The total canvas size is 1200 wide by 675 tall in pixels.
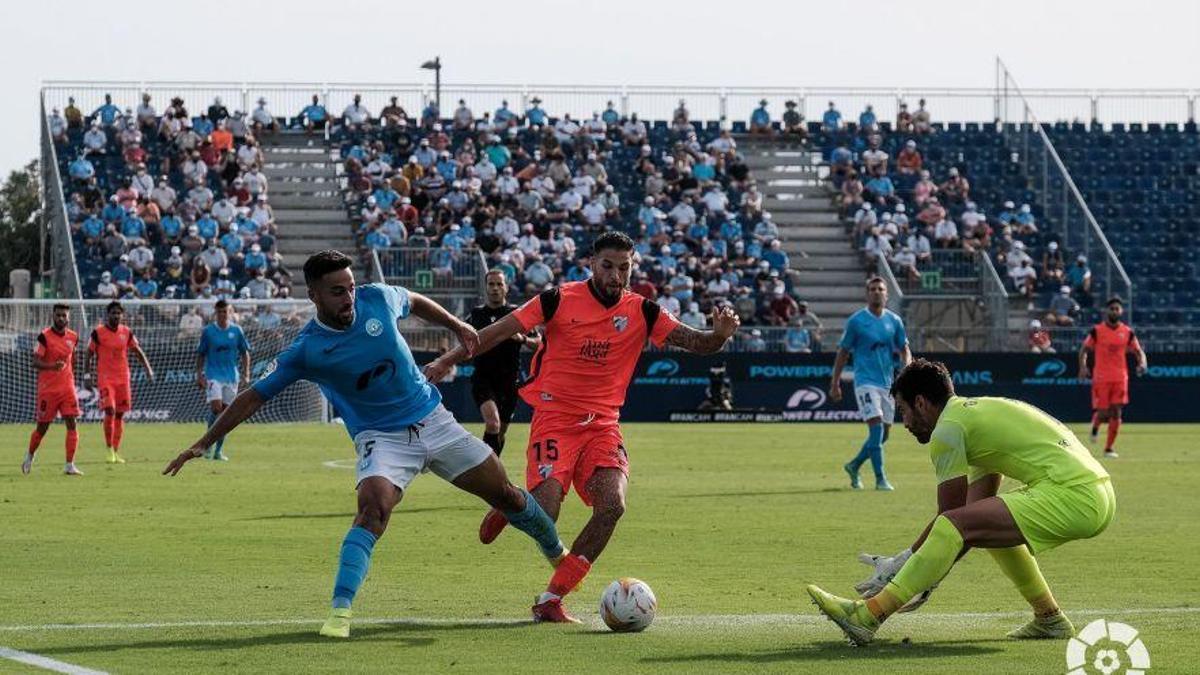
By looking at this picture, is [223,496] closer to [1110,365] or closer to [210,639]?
[210,639]

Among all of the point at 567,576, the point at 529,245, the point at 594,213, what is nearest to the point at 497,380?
the point at 567,576

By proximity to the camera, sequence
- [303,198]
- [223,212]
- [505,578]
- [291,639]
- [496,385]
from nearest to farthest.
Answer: [291,639] < [505,578] < [496,385] < [223,212] < [303,198]

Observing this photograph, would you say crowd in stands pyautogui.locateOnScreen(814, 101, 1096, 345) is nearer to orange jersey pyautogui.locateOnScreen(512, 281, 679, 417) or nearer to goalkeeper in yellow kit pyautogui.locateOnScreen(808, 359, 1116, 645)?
orange jersey pyautogui.locateOnScreen(512, 281, 679, 417)

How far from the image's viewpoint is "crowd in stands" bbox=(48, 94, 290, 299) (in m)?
44.4

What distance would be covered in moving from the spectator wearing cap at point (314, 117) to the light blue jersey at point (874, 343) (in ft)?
102

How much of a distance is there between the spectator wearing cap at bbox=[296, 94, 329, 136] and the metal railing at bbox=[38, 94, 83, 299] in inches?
255

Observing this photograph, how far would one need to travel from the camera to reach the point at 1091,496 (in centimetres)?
1001

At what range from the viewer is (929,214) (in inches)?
1962

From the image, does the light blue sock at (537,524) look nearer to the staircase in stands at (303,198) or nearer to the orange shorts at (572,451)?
the orange shorts at (572,451)

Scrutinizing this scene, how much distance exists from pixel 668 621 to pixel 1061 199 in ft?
134

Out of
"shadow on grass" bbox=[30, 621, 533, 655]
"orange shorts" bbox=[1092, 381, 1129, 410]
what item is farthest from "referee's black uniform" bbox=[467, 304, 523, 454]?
"orange shorts" bbox=[1092, 381, 1129, 410]

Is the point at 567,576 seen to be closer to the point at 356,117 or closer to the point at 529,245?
the point at 529,245

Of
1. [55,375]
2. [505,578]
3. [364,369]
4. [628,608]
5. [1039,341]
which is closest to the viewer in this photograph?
[628,608]

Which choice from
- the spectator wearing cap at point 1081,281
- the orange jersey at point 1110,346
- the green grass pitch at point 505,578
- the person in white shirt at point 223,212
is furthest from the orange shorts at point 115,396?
the spectator wearing cap at point 1081,281
